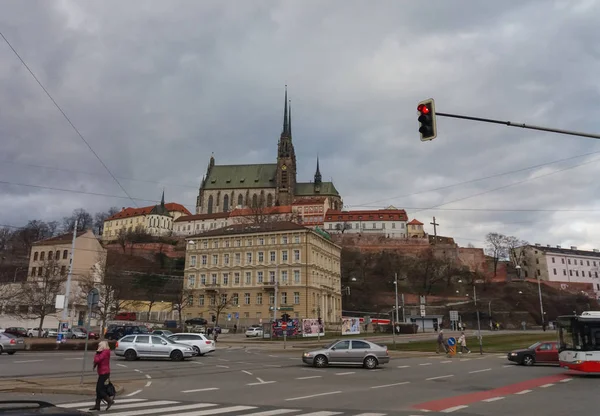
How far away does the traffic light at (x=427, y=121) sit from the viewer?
552 inches

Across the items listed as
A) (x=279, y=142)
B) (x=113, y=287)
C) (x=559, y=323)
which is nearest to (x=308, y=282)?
(x=113, y=287)

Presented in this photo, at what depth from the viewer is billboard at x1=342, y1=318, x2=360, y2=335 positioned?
199 ft

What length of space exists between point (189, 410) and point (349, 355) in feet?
45.7

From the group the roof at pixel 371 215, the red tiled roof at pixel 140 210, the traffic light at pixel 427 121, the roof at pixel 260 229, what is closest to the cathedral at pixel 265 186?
the red tiled roof at pixel 140 210

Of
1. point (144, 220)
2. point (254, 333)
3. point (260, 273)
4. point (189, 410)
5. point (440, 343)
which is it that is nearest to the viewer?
point (189, 410)

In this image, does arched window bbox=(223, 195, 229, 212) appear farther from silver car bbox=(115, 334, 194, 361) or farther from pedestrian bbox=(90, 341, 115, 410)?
pedestrian bbox=(90, 341, 115, 410)

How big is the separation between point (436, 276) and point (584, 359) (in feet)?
345

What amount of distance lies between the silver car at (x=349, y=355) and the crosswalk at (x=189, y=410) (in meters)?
12.3

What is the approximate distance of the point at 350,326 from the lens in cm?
6172

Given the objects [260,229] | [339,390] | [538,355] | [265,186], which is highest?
[265,186]

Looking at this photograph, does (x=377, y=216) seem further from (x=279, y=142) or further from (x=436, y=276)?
(x=279, y=142)

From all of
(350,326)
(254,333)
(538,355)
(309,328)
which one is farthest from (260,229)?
(538,355)

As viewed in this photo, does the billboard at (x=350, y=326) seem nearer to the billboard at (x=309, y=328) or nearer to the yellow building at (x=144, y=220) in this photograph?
the billboard at (x=309, y=328)

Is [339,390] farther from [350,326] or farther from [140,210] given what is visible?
[140,210]
